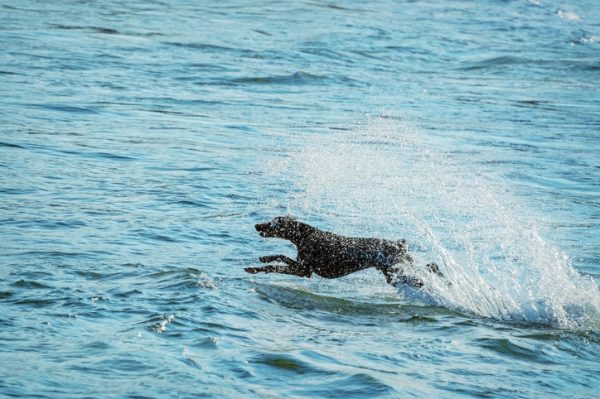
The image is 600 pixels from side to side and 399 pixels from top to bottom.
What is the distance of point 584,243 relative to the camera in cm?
1123

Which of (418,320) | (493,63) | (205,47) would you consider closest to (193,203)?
(418,320)

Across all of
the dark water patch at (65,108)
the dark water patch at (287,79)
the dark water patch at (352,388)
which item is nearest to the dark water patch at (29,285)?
the dark water patch at (352,388)

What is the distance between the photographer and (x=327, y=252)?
27.3ft

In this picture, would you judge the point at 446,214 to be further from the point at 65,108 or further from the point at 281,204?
the point at 65,108

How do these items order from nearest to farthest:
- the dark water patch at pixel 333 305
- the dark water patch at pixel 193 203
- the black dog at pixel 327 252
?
the black dog at pixel 327 252, the dark water patch at pixel 333 305, the dark water patch at pixel 193 203

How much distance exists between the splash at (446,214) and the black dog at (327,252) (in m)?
0.38

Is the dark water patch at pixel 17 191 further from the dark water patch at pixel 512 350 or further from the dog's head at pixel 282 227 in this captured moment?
the dark water patch at pixel 512 350

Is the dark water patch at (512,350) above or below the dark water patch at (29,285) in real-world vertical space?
below

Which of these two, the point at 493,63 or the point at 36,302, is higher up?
the point at 36,302

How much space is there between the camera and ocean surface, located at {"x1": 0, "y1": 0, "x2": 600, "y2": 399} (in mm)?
7172

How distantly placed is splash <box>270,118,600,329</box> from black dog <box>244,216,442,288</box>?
383 mm

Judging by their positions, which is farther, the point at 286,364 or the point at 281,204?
the point at 281,204

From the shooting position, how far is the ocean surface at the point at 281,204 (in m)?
7.17

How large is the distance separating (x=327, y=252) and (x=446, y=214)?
4105mm
